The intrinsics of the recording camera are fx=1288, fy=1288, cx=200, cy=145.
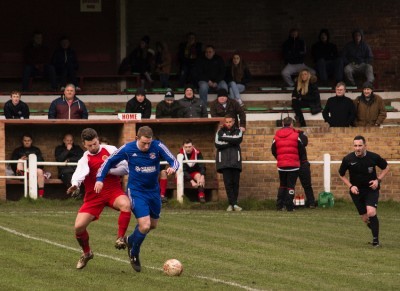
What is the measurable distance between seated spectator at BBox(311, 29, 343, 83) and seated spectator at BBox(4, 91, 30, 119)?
8.51 meters

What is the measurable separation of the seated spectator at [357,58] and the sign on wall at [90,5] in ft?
20.8

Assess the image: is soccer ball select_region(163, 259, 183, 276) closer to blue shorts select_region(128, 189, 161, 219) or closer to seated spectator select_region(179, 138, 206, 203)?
blue shorts select_region(128, 189, 161, 219)

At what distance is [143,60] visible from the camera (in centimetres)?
3103

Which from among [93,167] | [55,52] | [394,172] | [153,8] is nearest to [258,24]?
[153,8]

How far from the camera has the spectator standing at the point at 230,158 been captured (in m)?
24.3

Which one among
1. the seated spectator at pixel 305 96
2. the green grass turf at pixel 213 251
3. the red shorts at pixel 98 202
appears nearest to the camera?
the green grass turf at pixel 213 251

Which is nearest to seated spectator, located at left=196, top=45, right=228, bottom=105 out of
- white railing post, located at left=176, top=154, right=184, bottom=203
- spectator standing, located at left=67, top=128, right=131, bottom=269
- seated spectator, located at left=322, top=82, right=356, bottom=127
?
seated spectator, located at left=322, top=82, right=356, bottom=127

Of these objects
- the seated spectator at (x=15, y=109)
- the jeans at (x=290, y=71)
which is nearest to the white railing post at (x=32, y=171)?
the seated spectator at (x=15, y=109)

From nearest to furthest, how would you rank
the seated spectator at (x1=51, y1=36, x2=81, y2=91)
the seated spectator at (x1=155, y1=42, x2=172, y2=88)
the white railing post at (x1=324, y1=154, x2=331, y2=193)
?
the white railing post at (x1=324, y1=154, x2=331, y2=193) < the seated spectator at (x1=51, y1=36, x2=81, y2=91) < the seated spectator at (x1=155, y1=42, x2=172, y2=88)

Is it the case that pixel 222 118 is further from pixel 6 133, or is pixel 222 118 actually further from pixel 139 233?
pixel 139 233

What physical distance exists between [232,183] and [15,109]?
4952 mm

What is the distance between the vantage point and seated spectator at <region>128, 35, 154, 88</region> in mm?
30766

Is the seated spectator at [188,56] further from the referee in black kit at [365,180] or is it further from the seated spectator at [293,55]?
the referee in black kit at [365,180]

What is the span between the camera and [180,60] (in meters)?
30.9
